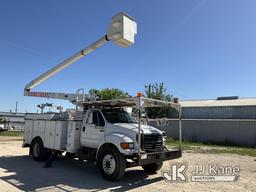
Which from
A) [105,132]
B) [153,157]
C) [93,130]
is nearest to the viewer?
[153,157]

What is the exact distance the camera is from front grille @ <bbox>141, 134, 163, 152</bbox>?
933 centimetres

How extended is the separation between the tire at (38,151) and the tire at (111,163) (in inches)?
157

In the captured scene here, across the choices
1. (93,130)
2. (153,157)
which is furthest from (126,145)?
(93,130)

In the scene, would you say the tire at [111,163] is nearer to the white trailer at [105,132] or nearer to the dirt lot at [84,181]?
the white trailer at [105,132]

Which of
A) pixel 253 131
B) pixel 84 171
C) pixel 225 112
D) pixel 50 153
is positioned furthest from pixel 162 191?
pixel 225 112

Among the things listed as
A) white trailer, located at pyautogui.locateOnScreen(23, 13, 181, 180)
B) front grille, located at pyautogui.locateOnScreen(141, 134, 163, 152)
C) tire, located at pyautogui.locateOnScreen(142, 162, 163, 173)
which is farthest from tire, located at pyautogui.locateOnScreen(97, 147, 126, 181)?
tire, located at pyautogui.locateOnScreen(142, 162, 163, 173)

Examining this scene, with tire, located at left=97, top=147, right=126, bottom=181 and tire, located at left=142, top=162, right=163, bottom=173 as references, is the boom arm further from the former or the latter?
tire, located at left=142, top=162, right=163, bottom=173

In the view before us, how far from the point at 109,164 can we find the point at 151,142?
60.1 inches

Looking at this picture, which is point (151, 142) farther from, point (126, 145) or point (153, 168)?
point (153, 168)

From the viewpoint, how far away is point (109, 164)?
9.30 metres

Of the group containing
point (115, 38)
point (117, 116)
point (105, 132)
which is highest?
point (115, 38)

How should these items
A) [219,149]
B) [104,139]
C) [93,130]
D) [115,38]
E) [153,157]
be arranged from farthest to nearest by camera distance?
[219,149], [93,130], [104,139], [153,157], [115,38]

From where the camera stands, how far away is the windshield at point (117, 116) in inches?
408

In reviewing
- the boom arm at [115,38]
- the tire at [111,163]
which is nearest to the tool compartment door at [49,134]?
the boom arm at [115,38]
